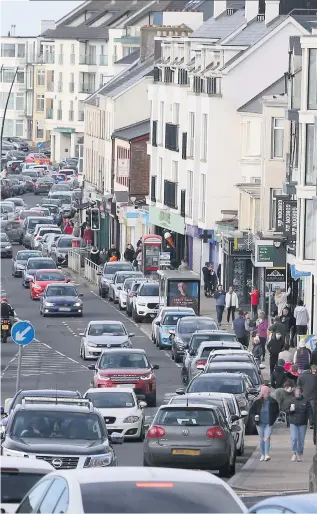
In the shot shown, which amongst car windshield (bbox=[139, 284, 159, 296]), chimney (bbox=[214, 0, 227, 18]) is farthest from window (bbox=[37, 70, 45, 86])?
car windshield (bbox=[139, 284, 159, 296])

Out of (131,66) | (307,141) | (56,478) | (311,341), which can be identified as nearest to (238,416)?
(311,341)

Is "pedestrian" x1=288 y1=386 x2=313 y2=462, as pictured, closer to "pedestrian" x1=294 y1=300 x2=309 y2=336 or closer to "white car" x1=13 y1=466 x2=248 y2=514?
"white car" x1=13 y1=466 x2=248 y2=514

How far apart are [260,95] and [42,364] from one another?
2543cm

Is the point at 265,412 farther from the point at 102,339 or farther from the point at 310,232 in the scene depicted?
the point at 310,232

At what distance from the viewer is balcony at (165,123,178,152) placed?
258 feet

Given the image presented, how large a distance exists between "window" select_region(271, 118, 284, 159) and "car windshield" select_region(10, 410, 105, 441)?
38.4 metres

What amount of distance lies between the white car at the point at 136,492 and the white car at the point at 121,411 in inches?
769

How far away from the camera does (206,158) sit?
73062mm

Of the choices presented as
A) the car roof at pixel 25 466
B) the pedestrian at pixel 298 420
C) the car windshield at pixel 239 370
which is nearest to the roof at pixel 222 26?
the car windshield at pixel 239 370

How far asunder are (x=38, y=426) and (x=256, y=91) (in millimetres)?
47547

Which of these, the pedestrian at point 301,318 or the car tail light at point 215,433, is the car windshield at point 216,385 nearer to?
the car tail light at point 215,433

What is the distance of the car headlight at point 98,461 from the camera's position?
23.7 m

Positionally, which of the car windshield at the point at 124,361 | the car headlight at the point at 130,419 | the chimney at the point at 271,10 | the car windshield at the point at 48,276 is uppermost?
the chimney at the point at 271,10

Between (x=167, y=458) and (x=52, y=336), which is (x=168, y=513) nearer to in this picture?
Answer: (x=167, y=458)
